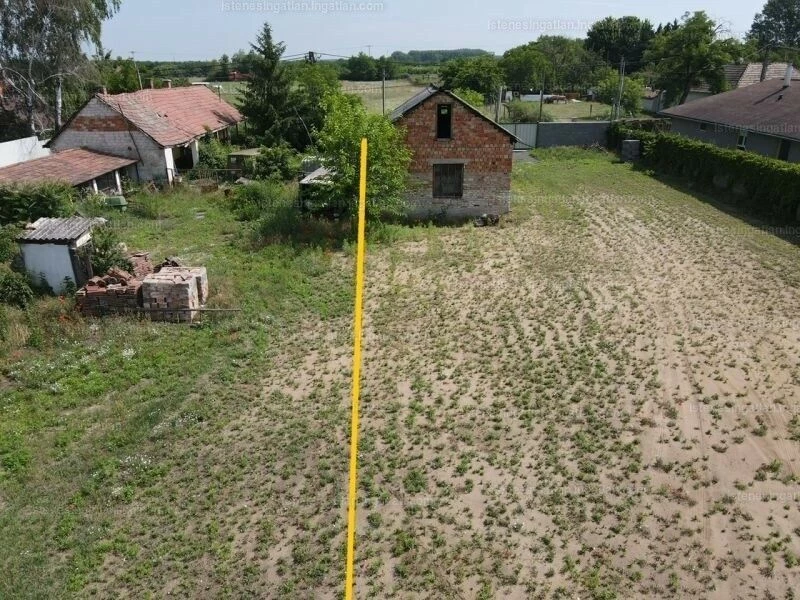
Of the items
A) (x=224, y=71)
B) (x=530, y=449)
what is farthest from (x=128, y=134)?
(x=224, y=71)

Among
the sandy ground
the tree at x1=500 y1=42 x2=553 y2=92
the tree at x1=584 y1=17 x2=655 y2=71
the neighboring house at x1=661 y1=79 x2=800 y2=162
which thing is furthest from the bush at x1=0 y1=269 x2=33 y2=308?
the tree at x1=584 y1=17 x2=655 y2=71

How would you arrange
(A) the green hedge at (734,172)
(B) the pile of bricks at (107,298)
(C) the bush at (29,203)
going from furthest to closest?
1. (A) the green hedge at (734,172)
2. (C) the bush at (29,203)
3. (B) the pile of bricks at (107,298)

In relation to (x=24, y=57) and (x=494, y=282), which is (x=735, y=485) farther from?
(x=24, y=57)

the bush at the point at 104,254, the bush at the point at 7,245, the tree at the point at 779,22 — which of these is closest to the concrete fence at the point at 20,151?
the bush at the point at 7,245

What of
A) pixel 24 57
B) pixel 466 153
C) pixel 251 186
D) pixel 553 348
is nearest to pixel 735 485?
pixel 553 348

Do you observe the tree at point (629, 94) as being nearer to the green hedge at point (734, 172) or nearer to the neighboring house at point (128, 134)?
the green hedge at point (734, 172)

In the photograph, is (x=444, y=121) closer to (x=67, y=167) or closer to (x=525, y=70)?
(x=67, y=167)
